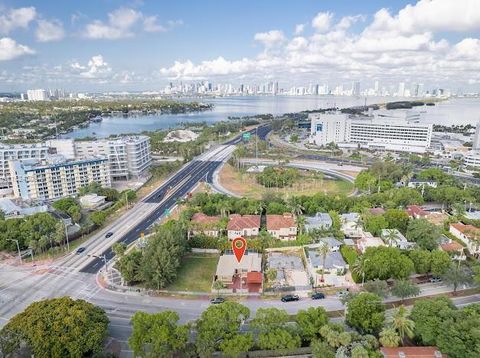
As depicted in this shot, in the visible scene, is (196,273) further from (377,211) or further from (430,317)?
(377,211)

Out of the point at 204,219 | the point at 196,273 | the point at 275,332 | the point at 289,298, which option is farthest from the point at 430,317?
the point at 204,219

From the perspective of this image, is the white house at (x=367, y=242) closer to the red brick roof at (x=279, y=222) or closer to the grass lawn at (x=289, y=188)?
the red brick roof at (x=279, y=222)

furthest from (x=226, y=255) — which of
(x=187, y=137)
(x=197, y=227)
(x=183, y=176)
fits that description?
(x=187, y=137)

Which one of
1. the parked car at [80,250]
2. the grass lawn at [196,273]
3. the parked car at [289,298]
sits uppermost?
the parked car at [289,298]

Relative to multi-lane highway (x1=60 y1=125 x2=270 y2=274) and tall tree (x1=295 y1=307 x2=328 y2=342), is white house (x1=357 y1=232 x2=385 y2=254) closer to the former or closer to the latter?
tall tree (x1=295 y1=307 x2=328 y2=342)

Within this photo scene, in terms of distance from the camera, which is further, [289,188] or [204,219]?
[289,188]

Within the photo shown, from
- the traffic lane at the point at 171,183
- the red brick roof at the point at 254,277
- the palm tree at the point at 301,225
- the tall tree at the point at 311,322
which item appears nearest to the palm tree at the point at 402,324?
the tall tree at the point at 311,322

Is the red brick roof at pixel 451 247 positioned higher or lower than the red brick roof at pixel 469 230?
lower
